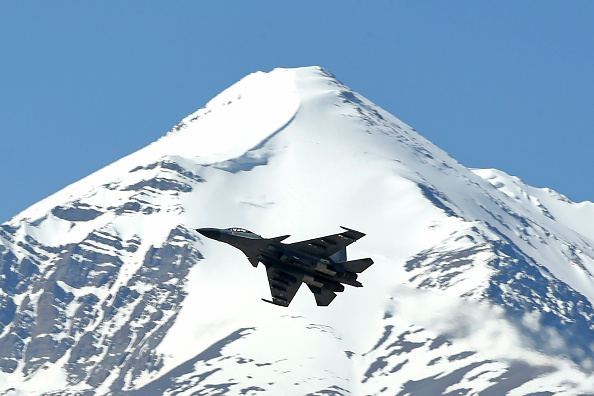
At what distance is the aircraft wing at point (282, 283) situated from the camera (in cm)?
11606

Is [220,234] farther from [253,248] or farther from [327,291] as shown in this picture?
[327,291]

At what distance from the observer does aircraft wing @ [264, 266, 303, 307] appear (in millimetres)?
116062

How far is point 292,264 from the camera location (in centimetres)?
11462

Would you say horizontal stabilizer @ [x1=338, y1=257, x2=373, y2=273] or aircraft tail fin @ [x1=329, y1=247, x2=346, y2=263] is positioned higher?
aircraft tail fin @ [x1=329, y1=247, x2=346, y2=263]

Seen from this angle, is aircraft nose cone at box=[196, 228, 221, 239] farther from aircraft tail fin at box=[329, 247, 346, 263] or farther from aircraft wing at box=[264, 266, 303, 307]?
aircraft tail fin at box=[329, 247, 346, 263]

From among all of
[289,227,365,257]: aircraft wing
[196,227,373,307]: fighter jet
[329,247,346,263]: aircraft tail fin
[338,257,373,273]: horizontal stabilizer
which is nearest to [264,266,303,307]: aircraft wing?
[196,227,373,307]: fighter jet

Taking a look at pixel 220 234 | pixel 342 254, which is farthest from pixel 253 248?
pixel 342 254

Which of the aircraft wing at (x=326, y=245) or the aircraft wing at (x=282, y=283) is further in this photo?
the aircraft wing at (x=282, y=283)

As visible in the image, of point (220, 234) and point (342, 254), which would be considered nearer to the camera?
point (220, 234)

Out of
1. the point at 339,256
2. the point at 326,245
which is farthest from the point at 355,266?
the point at 339,256

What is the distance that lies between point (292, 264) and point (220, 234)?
22.4 feet

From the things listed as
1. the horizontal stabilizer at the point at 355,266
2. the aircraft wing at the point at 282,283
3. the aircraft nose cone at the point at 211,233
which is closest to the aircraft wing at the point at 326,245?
the horizontal stabilizer at the point at 355,266

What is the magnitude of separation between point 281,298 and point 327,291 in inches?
189

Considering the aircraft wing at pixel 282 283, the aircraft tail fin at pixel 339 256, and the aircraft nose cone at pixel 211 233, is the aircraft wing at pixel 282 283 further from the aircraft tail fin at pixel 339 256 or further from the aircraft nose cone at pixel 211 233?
the aircraft nose cone at pixel 211 233
